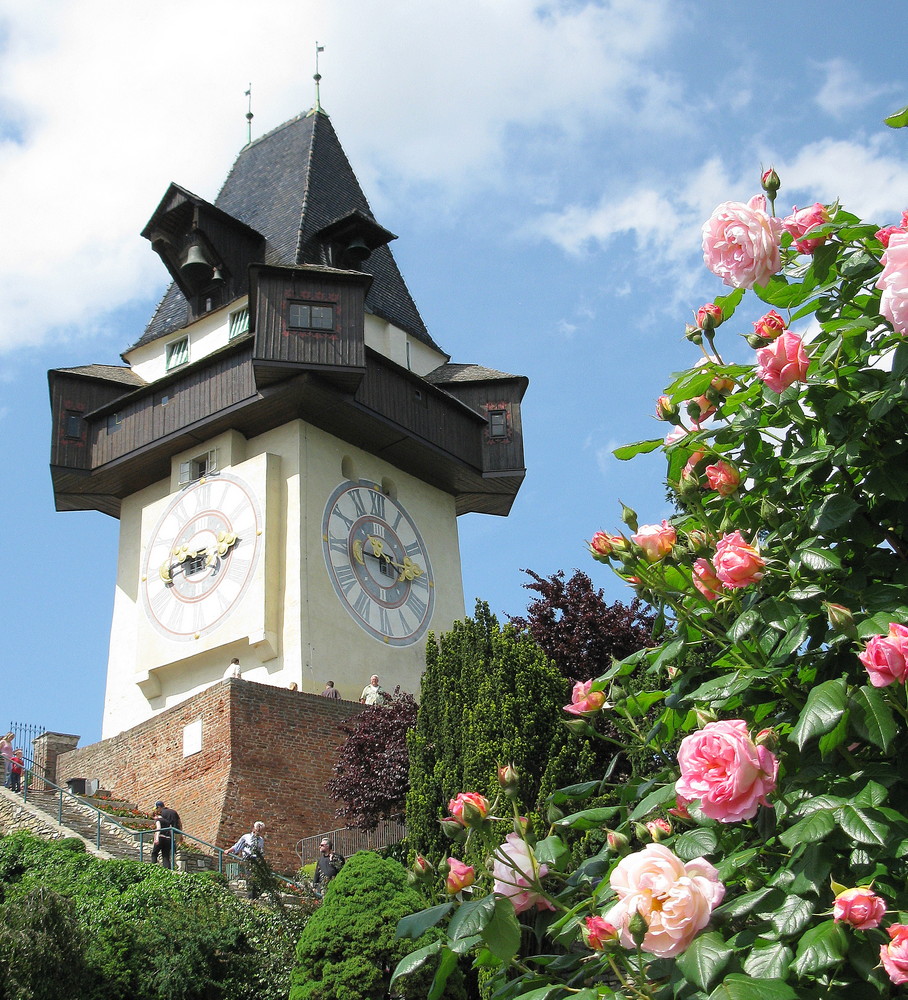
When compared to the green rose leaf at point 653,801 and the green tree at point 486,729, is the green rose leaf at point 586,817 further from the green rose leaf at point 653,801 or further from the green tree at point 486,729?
the green tree at point 486,729

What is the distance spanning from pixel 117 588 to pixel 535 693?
51.8 feet

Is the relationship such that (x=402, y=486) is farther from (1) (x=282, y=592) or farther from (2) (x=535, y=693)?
(2) (x=535, y=693)

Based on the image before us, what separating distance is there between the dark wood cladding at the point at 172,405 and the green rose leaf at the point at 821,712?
75.2 ft

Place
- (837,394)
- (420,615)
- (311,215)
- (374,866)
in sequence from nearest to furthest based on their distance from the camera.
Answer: (837,394)
(374,866)
(420,615)
(311,215)

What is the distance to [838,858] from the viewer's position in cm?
338

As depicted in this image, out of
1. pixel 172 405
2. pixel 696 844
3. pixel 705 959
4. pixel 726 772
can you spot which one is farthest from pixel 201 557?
pixel 705 959

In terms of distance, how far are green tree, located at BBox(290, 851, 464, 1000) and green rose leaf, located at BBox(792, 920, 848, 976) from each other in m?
8.64


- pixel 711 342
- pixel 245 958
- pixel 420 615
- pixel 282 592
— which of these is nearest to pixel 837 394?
pixel 711 342

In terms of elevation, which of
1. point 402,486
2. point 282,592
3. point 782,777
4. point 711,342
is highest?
point 402,486

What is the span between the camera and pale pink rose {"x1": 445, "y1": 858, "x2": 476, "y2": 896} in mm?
3617

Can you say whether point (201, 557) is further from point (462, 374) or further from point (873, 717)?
point (873, 717)

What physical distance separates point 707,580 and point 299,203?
2723 centimetres

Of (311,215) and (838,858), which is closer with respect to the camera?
(838,858)

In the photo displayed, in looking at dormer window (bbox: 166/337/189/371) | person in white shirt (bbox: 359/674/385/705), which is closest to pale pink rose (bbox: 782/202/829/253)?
person in white shirt (bbox: 359/674/385/705)
